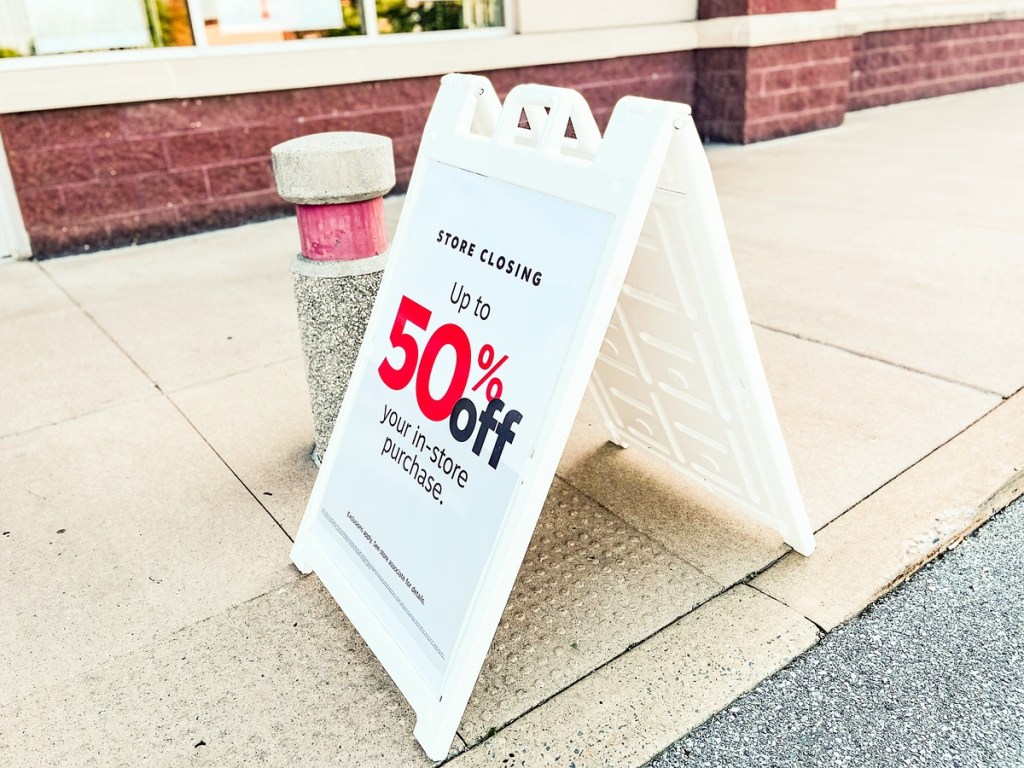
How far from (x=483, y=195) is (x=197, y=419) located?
214cm

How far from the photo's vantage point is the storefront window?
620cm

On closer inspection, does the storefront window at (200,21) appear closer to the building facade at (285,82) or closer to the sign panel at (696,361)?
the building facade at (285,82)

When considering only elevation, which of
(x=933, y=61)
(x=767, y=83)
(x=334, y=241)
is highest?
(x=334, y=241)

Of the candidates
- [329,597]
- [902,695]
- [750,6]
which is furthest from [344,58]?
[902,695]

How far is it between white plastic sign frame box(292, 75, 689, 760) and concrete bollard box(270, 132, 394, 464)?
34 centimetres

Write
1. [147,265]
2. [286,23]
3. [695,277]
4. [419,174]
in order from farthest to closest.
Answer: [286,23]
[147,265]
[419,174]
[695,277]

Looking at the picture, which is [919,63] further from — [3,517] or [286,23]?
[3,517]

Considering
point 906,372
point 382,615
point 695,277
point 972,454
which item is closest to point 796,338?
point 906,372

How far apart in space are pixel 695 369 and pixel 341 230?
1.33m

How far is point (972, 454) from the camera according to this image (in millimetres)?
3152

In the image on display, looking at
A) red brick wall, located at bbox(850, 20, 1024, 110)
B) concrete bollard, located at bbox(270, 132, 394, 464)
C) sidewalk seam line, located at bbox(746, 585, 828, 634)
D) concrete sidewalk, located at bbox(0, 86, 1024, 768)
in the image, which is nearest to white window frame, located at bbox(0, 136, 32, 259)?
concrete sidewalk, located at bbox(0, 86, 1024, 768)

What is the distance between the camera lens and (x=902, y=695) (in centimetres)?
220

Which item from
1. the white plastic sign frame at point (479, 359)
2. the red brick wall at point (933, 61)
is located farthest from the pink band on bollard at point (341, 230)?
the red brick wall at point (933, 61)

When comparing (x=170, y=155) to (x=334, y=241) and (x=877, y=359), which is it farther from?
(x=877, y=359)
